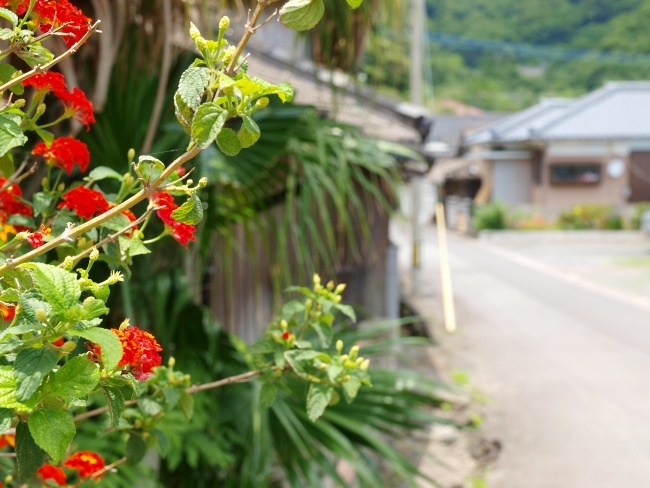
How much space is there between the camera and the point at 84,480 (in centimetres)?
95

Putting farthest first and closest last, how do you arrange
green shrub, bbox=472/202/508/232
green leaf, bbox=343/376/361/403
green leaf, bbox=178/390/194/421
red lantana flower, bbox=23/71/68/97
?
green shrub, bbox=472/202/508/232 → green leaf, bbox=178/390/194/421 → green leaf, bbox=343/376/361/403 → red lantana flower, bbox=23/71/68/97

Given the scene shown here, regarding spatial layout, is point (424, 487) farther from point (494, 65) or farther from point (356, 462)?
point (494, 65)

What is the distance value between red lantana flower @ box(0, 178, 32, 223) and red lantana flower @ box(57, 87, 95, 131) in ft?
0.46

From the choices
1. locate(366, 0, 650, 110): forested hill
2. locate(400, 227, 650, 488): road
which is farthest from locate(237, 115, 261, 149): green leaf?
locate(366, 0, 650, 110): forested hill

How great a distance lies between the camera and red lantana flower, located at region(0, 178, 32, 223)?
35.5 inches

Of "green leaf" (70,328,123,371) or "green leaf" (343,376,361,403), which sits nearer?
"green leaf" (70,328,123,371)

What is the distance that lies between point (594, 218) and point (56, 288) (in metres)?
20.3

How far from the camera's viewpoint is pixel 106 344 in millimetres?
514

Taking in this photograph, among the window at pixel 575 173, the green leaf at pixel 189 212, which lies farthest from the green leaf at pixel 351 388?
the window at pixel 575 173

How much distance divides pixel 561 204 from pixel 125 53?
20.5 metres

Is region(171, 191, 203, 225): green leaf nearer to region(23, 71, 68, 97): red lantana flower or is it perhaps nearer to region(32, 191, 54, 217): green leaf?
region(23, 71, 68, 97): red lantana flower

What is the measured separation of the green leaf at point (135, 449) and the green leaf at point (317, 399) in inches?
10.2

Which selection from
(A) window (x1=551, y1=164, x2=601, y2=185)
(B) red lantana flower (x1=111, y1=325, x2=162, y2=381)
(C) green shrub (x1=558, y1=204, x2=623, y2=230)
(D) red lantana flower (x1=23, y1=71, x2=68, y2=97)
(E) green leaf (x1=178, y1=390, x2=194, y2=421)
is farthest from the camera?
(A) window (x1=551, y1=164, x2=601, y2=185)

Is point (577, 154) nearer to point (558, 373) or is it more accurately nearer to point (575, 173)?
point (575, 173)
